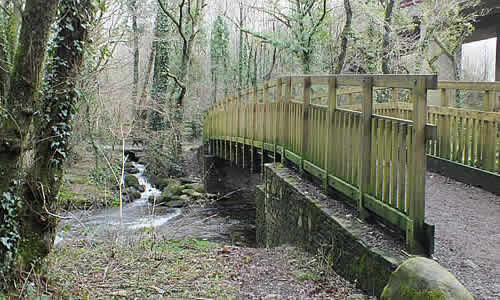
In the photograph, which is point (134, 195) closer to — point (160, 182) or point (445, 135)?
point (160, 182)

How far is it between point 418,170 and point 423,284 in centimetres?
119

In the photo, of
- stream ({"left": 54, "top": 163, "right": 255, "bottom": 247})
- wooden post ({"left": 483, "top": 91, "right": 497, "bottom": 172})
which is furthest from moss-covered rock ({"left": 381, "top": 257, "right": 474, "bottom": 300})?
stream ({"left": 54, "top": 163, "right": 255, "bottom": 247})

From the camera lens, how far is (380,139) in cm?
523

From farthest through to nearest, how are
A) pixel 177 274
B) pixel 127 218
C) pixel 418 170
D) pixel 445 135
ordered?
pixel 127 218, pixel 445 135, pixel 177 274, pixel 418 170

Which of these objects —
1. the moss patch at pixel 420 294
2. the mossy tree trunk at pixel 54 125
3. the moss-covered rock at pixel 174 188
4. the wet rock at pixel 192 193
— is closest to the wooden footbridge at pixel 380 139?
the moss patch at pixel 420 294

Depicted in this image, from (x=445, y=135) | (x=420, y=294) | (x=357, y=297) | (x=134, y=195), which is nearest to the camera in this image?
(x=420, y=294)

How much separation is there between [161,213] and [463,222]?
997cm

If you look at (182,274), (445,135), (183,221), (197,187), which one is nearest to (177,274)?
(182,274)

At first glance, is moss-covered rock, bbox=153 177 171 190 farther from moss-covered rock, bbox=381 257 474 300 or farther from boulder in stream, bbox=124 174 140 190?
moss-covered rock, bbox=381 257 474 300

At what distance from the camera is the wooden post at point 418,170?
444cm

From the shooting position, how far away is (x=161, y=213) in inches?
564

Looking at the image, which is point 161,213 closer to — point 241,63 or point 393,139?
point 393,139

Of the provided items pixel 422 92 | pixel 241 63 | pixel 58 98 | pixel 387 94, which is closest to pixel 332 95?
pixel 422 92

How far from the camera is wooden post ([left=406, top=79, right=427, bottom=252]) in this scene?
14.6 ft
